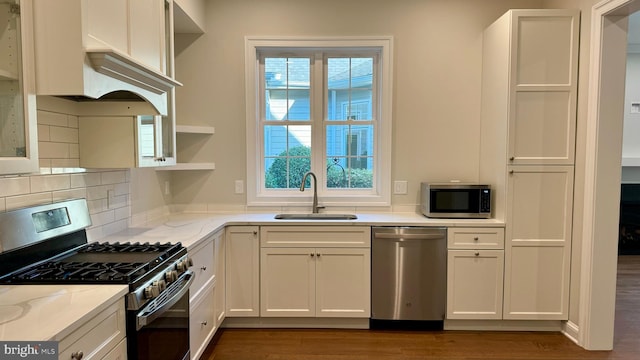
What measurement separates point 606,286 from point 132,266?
3.04 meters

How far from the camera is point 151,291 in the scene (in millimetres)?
1633

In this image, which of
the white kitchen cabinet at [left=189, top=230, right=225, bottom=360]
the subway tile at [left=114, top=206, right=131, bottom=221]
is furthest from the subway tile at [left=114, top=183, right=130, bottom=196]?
the white kitchen cabinet at [left=189, top=230, right=225, bottom=360]

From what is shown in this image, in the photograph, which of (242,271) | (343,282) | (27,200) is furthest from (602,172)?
(27,200)

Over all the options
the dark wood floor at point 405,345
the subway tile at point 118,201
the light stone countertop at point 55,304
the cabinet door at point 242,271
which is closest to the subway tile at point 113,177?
the subway tile at point 118,201

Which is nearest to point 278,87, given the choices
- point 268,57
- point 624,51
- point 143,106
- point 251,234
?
point 268,57

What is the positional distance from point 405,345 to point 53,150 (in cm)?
256

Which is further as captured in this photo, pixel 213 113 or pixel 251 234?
pixel 213 113

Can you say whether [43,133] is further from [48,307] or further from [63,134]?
[48,307]

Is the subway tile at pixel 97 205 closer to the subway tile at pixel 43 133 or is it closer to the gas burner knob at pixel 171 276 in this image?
the subway tile at pixel 43 133

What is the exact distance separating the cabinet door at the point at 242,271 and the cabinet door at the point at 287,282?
0.18 ft

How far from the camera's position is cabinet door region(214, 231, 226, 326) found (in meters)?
2.82

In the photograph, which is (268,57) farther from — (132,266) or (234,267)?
(132,266)

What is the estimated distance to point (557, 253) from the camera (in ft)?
9.61

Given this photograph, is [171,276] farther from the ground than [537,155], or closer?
closer
